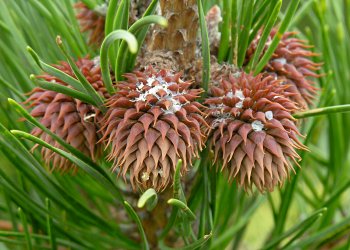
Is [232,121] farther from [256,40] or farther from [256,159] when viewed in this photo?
[256,40]

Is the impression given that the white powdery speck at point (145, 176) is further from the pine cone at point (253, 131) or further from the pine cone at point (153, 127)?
the pine cone at point (253, 131)

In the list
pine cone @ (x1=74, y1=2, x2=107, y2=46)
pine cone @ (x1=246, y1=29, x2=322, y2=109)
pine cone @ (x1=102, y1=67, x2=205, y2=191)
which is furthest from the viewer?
pine cone @ (x1=74, y1=2, x2=107, y2=46)

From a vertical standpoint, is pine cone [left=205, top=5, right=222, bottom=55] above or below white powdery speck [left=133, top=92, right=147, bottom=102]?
above

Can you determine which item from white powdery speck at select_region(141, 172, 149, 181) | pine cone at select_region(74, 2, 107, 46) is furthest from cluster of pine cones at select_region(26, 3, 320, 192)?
pine cone at select_region(74, 2, 107, 46)

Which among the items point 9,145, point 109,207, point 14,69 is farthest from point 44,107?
point 109,207

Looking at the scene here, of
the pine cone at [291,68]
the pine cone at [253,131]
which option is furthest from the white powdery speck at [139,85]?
the pine cone at [291,68]

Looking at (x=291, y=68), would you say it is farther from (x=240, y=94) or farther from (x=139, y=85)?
(x=139, y=85)

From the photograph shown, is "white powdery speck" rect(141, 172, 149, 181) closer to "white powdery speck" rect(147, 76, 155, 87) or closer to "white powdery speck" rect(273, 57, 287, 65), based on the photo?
"white powdery speck" rect(147, 76, 155, 87)

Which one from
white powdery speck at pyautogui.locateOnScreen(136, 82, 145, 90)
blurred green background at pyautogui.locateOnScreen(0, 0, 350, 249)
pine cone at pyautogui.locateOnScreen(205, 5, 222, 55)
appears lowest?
blurred green background at pyautogui.locateOnScreen(0, 0, 350, 249)
